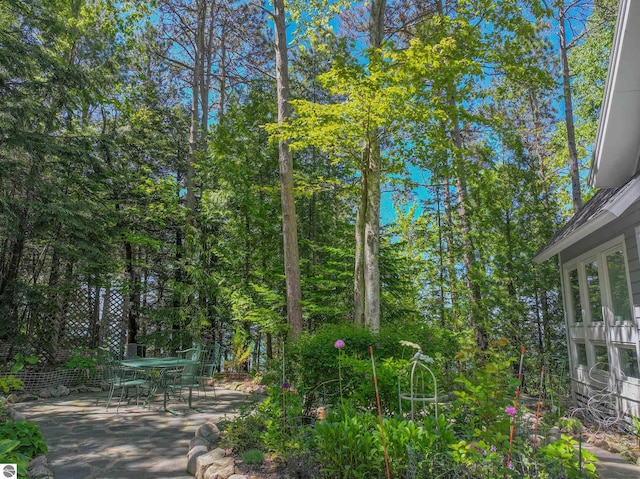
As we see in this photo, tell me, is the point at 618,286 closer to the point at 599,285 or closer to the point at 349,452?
the point at 599,285

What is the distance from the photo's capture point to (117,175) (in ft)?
32.9

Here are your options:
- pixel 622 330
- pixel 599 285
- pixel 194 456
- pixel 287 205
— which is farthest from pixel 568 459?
pixel 287 205

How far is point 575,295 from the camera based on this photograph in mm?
6410

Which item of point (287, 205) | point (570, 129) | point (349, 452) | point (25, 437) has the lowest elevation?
point (25, 437)

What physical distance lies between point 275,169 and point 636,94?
6945mm

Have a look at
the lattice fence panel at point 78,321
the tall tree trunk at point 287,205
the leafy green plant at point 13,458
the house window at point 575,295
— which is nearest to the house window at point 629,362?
the house window at point 575,295

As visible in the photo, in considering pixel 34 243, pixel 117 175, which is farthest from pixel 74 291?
pixel 117 175

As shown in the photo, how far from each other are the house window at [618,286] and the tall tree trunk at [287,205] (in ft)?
14.8

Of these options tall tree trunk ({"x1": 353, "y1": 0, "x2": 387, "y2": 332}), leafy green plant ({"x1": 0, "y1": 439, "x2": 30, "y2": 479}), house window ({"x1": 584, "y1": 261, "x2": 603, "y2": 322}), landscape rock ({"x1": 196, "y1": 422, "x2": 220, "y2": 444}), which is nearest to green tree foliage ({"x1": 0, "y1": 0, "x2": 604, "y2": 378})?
tall tree trunk ({"x1": 353, "y1": 0, "x2": 387, "y2": 332})

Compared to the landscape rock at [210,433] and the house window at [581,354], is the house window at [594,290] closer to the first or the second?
the house window at [581,354]

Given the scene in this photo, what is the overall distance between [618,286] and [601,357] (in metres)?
1.13

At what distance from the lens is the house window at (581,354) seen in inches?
237

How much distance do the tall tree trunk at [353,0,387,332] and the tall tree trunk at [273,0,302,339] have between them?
125cm

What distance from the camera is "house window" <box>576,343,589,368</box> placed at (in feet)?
19.7
